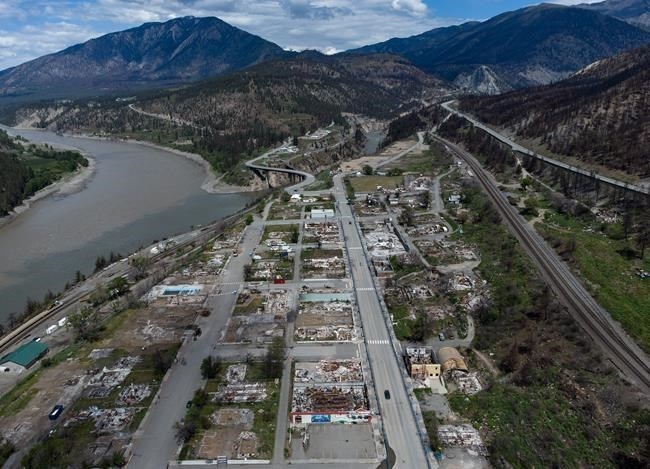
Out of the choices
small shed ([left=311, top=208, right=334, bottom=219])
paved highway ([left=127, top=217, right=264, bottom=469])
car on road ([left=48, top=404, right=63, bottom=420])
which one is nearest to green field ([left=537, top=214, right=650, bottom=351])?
small shed ([left=311, top=208, right=334, bottom=219])

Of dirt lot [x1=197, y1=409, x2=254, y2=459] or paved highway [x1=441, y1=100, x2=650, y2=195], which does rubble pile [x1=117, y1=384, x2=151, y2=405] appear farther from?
paved highway [x1=441, y1=100, x2=650, y2=195]

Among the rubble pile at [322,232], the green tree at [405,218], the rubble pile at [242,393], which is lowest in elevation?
the rubble pile at [242,393]

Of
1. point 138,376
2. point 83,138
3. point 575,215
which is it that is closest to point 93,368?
point 138,376

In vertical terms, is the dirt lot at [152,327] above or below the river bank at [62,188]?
below

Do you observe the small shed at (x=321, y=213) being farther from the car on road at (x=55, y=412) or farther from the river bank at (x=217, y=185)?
the car on road at (x=55, y=412)

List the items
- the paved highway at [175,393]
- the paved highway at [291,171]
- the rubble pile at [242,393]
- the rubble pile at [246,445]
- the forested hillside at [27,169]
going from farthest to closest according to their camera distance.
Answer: the paved highway at [291,171] → the forested hillside at [27,169] → the rubble pile at [242,393] → the paved highway at [175,393] → the rubble pile at [246,445]

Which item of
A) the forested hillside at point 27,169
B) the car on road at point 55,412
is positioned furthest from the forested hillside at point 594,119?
the forested hillside at point 27,169

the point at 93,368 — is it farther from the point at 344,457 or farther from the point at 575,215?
the point at 575,215
